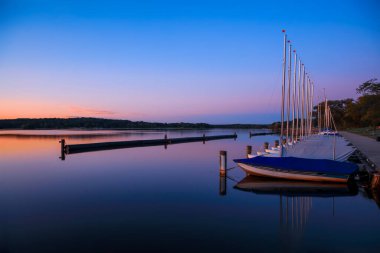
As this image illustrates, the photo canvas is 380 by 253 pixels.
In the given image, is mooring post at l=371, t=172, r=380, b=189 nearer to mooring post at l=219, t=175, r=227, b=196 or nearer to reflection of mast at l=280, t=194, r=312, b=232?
reflection of mast at l=280, t=194, r=312, b=232

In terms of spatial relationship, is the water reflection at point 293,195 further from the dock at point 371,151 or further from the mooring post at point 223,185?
the dock at point 371,151

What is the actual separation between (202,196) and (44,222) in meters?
6.38

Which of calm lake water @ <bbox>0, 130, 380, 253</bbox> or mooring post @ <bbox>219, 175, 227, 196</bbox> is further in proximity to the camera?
mooring post @ <bbox>219, 175, 227, 196</bbox>

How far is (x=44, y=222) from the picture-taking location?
33.6 ft

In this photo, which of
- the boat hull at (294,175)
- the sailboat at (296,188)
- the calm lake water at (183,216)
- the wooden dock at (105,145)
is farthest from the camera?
the wooden dock at (105,145)

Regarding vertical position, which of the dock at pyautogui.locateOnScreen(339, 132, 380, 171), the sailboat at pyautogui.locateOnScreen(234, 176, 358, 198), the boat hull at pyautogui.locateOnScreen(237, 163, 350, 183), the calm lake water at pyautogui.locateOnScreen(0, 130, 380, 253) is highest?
the dock at pyautogui.locateOnScreen(339, 132, 380, 171)

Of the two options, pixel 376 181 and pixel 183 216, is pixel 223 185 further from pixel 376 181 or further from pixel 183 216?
pixel 376 181

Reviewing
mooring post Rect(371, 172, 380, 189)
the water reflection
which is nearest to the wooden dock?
the water reflection

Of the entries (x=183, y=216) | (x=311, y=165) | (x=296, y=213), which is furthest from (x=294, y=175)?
(x=183, y=216)

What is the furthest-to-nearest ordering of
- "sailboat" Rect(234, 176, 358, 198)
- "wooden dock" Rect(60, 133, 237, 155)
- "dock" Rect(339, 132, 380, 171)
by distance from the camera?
"wooden dock" Rect(60, 133, 237, 155) < "dock" Rect(339, 132, 380, 171) < "sailboat" Rect(234, 176, 358, 198)

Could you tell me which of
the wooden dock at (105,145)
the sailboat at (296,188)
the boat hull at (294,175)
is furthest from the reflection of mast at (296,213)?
the wooden dock at (105,145)

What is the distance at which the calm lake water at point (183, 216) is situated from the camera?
27.5ft

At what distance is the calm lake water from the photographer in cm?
838

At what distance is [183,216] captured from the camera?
1095 cm
